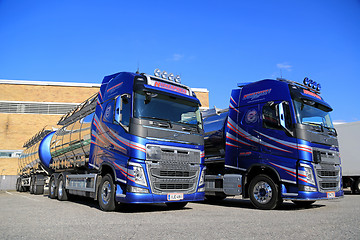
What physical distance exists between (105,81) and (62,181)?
5068mm

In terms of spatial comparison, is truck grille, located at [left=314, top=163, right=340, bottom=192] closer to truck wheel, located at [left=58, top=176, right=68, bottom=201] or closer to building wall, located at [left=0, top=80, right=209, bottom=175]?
truck wheel, located at [left=58, top=176, right=68, bottom=201]

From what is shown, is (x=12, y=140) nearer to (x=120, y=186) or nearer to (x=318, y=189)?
(x=120, y=186)

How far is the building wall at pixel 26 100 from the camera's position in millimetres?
32531

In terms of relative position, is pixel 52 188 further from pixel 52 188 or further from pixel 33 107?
pixel 33 107

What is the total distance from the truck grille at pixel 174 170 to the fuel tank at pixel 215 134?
7.61ft

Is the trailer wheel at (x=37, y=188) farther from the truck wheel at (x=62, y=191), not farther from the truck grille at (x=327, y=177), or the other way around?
the truck grille at (x=327, y=177)

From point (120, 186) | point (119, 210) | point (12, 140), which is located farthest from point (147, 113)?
point (12, 140)

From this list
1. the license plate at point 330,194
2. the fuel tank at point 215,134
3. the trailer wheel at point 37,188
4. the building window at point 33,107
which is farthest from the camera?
the building window at point 33,107

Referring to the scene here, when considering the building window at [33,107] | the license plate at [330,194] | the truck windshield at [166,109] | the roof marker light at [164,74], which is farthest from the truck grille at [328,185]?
the building window at [33,107]

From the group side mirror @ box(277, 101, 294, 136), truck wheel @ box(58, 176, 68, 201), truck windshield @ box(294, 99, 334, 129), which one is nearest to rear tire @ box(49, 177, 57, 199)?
truck wheel @ box(58, 176, 68, 201)

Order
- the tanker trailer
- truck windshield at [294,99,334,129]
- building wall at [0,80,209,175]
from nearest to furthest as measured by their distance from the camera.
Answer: truck windshield at [294,99,334,129] → the tanker trailer → building wall at [0,80,209,175]

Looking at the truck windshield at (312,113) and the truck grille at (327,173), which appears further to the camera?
the truck windshield at (312,113)

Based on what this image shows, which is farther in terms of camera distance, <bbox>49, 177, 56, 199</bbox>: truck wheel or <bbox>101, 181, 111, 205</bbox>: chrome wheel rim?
<bbox>49, 177, 56, 199</bbox>: truck wheel

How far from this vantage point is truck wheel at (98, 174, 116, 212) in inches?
297
